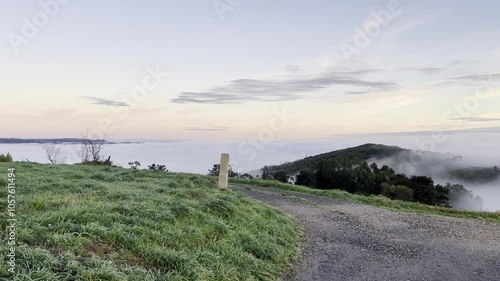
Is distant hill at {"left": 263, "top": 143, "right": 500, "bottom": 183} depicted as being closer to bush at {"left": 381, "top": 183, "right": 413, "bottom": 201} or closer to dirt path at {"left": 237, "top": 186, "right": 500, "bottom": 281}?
bush at {"left": 381, "top": 183, "right": 413, "bottom": 201}

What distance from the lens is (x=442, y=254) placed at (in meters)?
6.84

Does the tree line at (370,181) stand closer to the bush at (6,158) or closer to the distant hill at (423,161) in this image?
the bush at (6,158)

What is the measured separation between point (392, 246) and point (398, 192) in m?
14.0

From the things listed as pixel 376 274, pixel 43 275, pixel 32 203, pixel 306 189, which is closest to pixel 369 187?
pixel 306 189

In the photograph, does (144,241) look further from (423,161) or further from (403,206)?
(423,161)

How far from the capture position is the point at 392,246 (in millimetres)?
7250

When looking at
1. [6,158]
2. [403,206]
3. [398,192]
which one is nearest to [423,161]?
[398,192]

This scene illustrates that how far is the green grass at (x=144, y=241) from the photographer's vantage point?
3.39m

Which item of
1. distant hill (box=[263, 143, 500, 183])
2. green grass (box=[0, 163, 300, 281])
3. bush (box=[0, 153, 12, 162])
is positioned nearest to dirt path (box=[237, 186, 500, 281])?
green grass (box=[0, 163, 300, 281])

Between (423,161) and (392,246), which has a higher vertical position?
(423,161)

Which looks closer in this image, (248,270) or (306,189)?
(248,270)

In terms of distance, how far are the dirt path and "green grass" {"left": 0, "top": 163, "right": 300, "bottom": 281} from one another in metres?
0.65

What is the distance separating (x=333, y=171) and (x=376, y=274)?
19.4 m

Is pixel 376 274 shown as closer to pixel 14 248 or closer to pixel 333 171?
pixel 14 248
